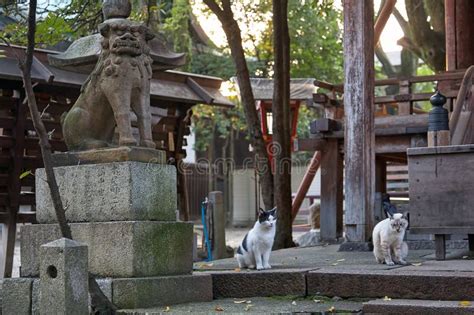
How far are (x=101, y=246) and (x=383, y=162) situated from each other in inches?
358

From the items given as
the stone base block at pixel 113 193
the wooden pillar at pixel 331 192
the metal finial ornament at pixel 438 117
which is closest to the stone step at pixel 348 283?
the stone base block at pixel 113 193

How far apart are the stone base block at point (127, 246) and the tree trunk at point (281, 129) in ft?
21.6

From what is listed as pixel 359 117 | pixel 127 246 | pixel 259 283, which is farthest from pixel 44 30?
pixel 359 117

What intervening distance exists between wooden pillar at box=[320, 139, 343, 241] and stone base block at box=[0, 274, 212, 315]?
6.49m

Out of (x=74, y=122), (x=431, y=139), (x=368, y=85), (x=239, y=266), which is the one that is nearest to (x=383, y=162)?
(x=368, y=85)

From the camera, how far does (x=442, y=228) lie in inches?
374

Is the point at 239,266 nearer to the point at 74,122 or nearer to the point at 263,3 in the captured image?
the point at 74,122

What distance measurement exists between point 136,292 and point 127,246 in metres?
0.43

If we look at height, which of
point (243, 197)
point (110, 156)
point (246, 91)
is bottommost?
point (243, 197)

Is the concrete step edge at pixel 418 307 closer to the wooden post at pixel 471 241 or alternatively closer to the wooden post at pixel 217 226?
the wooden post at pixel 471 241

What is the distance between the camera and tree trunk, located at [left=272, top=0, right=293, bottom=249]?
1495cm

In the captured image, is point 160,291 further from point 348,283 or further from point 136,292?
point 348,283

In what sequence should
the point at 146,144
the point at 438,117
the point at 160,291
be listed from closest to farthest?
1. the point at 160,291
2. the point at 146,144
3. the point at 438,117

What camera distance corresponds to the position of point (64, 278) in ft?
22.0
